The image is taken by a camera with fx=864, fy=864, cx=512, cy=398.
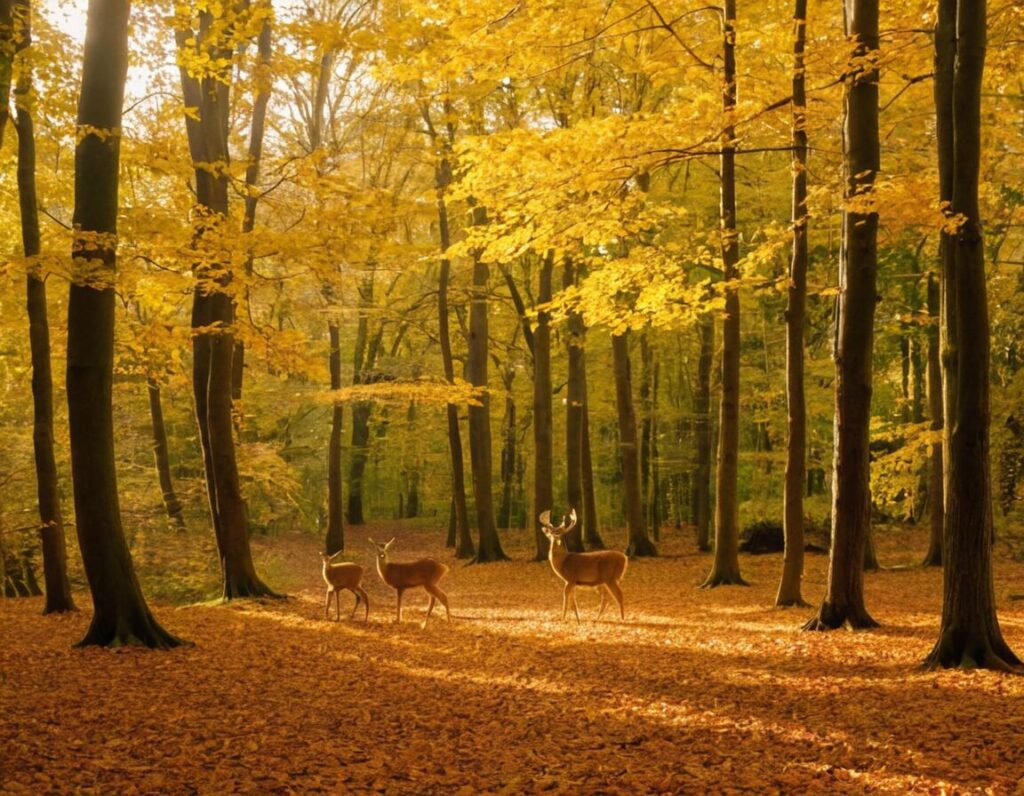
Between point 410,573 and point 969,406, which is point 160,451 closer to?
point 410,573

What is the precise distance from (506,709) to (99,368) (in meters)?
5.08

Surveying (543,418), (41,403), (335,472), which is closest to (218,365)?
(41,403)

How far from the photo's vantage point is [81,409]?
827 centimetres

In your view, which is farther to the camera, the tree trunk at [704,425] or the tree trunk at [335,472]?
the tree trunk at [704,425]

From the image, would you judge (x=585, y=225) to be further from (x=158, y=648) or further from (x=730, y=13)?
(x=158, y=648)

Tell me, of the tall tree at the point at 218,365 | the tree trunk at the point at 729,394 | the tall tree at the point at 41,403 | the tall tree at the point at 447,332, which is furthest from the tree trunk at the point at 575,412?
the tall tree at the point at 41,403

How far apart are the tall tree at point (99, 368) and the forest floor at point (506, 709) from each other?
56 cm

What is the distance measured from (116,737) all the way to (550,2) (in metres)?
8.26

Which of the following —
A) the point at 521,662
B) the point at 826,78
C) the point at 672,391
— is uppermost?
the point at 826,78

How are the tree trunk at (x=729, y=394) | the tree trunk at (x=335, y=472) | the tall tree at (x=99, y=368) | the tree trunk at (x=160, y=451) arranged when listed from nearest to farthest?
1. the tall tree at (x=99, y=368)
2. the tree trunk at (x=729, y=394)
3. the tree trunk at (x=160, y=451)
4. the tree trunk at (x=335, y=472)

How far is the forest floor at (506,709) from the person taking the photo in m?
4.77

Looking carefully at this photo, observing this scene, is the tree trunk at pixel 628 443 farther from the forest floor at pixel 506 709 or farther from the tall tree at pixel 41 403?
the tall tree at pixel 41 403

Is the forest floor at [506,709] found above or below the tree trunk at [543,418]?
below

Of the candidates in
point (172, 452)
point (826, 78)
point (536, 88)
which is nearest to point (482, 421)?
point (536, 88)
